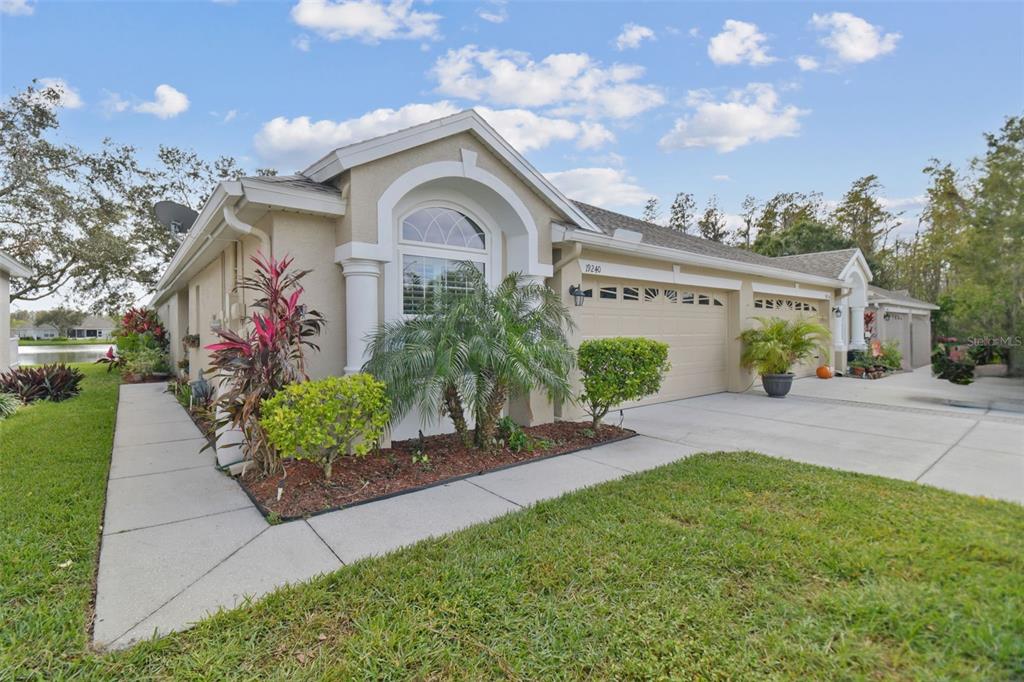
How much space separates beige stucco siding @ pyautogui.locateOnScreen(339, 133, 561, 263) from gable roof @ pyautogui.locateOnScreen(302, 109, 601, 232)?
0.08 meters

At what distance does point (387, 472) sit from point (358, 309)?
1.86 metres

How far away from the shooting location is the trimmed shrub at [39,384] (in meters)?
9.52

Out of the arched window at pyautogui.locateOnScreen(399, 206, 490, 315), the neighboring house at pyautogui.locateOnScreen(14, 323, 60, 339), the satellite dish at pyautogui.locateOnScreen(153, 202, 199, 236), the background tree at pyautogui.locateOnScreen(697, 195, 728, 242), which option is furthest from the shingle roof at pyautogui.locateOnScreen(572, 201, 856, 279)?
the neighboring house at pyautogui.locateOnScreen(14, 323, 60, 339)

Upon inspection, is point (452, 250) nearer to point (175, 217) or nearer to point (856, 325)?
point (175, 217)

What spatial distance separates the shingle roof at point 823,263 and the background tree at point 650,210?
1725 centimetres

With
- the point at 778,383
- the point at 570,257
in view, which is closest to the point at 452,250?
the point at 570,257

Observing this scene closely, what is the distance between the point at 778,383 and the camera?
10391mm

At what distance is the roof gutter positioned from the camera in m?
7.31

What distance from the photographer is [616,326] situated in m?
8.91

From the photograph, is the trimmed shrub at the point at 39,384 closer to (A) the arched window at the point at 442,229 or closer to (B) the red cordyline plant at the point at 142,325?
(B) the red cordyline plant at the point at 142,325

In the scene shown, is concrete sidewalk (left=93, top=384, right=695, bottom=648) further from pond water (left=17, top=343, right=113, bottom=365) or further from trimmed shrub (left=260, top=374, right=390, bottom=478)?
pond water (left=17, top=343, right=113, bottom=365)

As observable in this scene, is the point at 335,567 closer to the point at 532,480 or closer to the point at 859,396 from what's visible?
the point at 532,480

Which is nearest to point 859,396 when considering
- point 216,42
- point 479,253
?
point 479,253

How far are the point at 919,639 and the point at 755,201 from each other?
117ft
